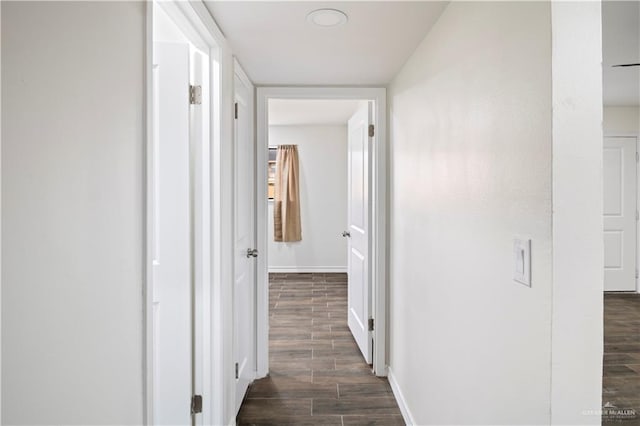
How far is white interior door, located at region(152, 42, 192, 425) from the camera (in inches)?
66.6

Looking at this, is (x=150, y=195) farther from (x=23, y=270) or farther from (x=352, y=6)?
(x=352, y=6)

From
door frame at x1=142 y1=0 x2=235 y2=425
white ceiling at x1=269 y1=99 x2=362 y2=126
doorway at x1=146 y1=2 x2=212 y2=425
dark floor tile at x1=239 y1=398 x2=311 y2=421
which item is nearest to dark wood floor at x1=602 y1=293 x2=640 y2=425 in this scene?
dark floor tile at x1=239 y1=398 x2=311 y2=421

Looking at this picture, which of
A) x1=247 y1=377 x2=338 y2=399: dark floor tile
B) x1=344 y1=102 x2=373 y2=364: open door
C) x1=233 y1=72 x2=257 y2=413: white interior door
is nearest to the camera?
x1=233 y1=72 x2=257 y2=413: white interior door

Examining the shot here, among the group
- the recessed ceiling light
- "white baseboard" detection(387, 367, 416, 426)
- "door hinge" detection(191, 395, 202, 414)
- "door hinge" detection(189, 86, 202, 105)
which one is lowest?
"white baseboard" detection(387, 367, 416, 426)

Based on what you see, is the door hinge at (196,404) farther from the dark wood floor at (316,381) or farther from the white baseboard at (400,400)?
the white baseboard at (400,400)

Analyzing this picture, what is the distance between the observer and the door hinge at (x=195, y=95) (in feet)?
5.69

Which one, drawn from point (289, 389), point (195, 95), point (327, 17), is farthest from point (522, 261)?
point (289, 389)

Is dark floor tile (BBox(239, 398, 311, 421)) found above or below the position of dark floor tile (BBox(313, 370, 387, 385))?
below

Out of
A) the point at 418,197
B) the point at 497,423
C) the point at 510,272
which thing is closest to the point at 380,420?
the point at 497,423

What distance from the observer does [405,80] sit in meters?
2.24

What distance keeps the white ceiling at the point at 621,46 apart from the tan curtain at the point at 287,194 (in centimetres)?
410

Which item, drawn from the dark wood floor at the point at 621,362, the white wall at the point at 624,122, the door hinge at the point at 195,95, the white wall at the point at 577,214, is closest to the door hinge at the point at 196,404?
the door hinge at the point at 195,95

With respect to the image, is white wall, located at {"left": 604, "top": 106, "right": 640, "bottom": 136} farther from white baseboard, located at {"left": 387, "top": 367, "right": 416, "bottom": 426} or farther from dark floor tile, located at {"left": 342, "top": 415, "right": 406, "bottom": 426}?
→ dark floor tile, located at {"left": 342, "top": 415, "right": 406, "bottom": 426}

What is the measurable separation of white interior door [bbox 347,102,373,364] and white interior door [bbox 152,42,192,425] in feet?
4.89
